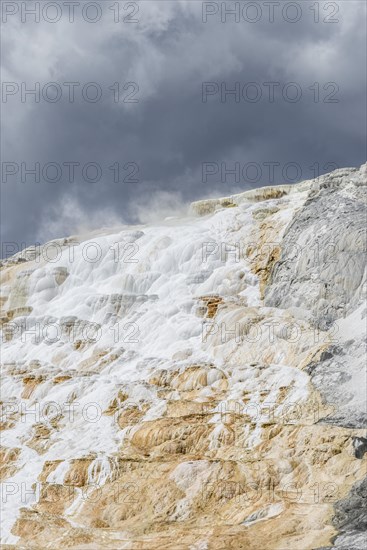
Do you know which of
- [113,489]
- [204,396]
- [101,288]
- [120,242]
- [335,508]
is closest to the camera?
[335,508]

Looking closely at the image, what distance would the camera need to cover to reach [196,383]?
3528 centimetres

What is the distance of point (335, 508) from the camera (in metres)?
21.1

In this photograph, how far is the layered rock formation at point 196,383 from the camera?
22984 mm

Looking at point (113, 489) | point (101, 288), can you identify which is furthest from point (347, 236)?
point (113, 489)

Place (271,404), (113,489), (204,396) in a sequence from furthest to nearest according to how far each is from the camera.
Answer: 1. (204,396)
2. (271,404)
3. (113,489)

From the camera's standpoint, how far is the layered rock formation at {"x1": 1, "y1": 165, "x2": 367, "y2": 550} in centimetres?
2298

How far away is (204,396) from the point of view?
3353 cm

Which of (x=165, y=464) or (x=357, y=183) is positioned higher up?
(x=357, y=183)

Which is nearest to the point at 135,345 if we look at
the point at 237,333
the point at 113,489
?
the point at 237,333

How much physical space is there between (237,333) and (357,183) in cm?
1746

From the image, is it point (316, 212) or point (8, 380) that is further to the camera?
point (316, 212)

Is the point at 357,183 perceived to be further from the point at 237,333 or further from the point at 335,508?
the point at 335,508

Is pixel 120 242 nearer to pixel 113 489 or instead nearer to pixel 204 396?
pixel 204 396

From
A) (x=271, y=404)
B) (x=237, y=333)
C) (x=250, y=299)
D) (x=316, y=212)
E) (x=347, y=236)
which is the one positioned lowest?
(x=271, y=404)
